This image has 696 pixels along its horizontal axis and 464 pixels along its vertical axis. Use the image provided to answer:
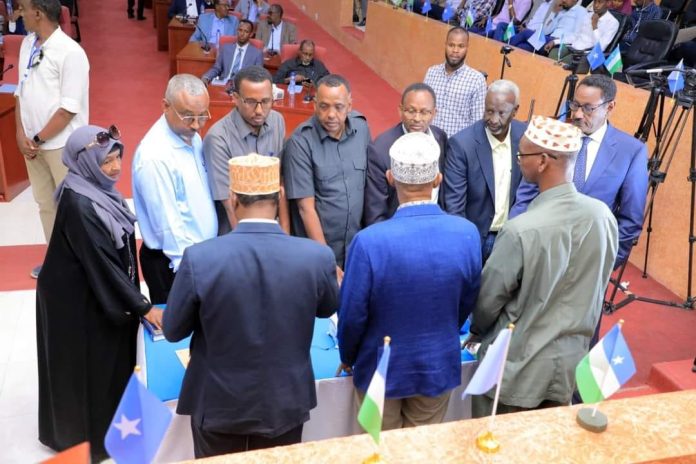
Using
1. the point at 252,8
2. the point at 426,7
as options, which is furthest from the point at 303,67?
the point at 252,8

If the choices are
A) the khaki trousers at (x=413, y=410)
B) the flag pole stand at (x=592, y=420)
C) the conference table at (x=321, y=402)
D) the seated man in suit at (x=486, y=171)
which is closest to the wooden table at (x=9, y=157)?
the conference table at (x=321, y=402)

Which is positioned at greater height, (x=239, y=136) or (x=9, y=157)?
(x=239, y=136)

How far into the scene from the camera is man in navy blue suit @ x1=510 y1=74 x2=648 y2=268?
107 inches

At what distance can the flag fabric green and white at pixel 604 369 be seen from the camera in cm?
149

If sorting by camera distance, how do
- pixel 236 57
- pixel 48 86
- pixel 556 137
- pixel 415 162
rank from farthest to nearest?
pixel 236 57
pixel 48 86
pixel 556 137
pixel 415 162

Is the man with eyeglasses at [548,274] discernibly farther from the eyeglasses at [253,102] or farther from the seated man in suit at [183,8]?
the seated man in suit at [183,8]

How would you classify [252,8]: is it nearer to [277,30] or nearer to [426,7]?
[277,30]

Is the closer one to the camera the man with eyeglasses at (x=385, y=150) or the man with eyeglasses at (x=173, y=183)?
the man with eyeglasses at (x=173, y=183)

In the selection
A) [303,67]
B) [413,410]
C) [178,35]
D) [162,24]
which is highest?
[303,67]

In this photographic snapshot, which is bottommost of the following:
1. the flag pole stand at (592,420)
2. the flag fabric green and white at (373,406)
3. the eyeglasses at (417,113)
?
the flag pole stand at (592,420)

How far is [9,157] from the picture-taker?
16.1ft

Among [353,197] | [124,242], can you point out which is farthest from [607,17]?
[124,242]

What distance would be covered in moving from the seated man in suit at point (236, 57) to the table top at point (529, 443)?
5.46 meters

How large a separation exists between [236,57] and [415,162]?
16.8 feet
